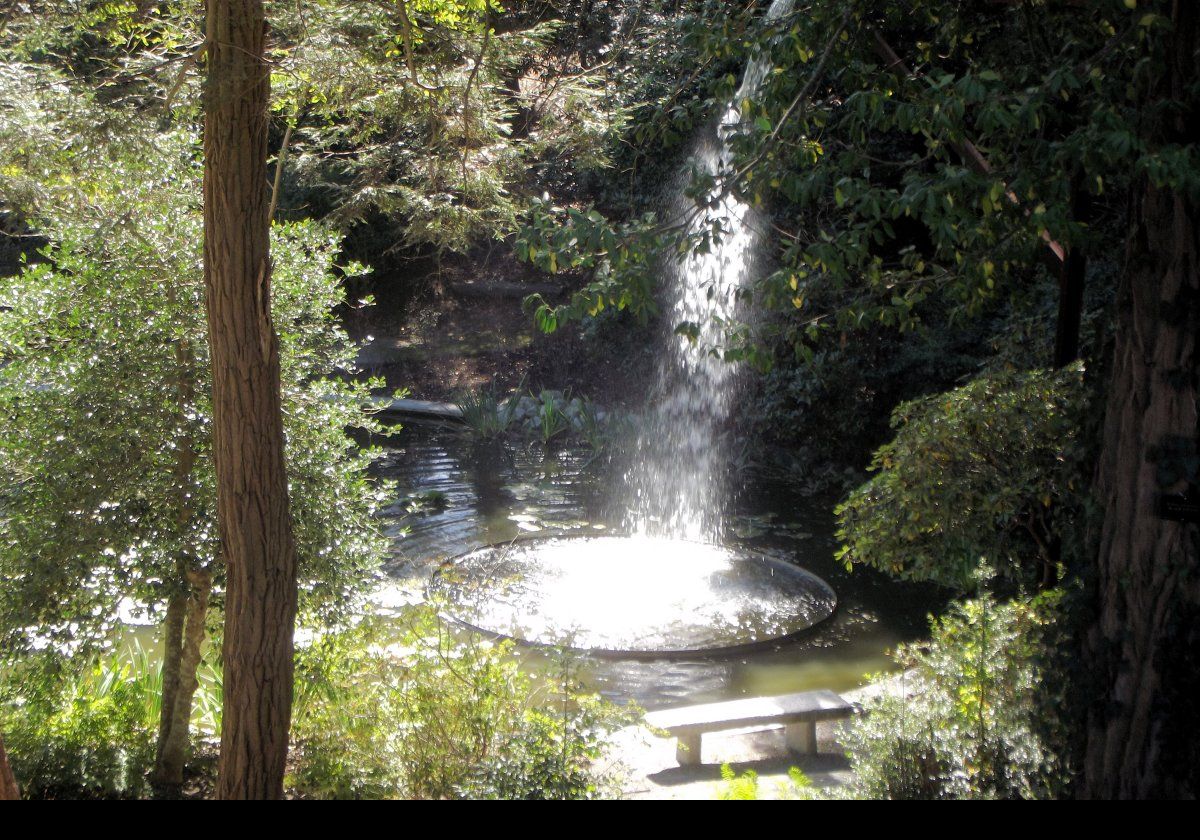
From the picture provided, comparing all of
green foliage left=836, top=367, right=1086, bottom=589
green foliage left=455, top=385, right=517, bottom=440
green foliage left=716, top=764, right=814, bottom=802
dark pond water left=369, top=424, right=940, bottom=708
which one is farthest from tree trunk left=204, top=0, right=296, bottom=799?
green foliage left=455, top=385, right=517, bottom=440

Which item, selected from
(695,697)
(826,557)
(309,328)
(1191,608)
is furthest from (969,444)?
(826,557)

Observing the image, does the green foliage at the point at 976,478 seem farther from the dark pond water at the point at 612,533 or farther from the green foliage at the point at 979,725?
the dark pond water at the point at 612,533

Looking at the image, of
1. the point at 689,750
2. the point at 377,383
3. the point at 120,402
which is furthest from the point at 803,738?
the point at 120,402

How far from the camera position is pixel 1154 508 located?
3.46 m

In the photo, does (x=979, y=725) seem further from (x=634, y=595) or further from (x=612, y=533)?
(x=612, y=533)

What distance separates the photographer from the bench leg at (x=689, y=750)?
5082 mm

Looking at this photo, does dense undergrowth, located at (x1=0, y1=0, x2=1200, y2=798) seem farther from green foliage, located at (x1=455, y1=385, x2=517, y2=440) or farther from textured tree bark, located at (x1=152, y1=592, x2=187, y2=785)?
green foliage, located at (x1=455, y1=385, x2=517, y2=440)

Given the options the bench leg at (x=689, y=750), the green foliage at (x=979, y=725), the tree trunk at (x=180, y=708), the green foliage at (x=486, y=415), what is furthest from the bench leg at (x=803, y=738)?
the green foliage at (x=486, y=415)

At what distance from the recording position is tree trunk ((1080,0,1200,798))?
3.39 metres

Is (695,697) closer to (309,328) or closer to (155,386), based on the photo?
(309,328)

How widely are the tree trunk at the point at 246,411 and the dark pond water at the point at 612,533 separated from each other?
1255mm

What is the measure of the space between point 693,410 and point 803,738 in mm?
8893

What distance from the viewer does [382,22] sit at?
4594 millimetres

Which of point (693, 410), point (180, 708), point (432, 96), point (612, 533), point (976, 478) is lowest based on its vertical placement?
point (180, 708)
